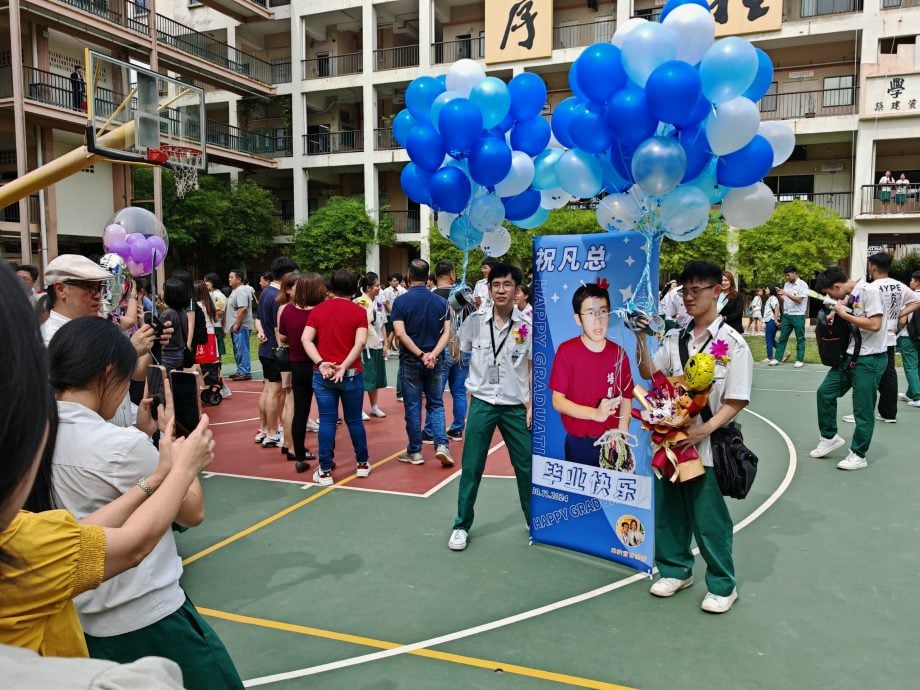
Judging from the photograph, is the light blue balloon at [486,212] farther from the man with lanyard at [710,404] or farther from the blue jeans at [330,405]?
the blue jeans at [330,405]

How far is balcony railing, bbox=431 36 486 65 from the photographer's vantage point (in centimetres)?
2792

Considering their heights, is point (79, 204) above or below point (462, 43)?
below

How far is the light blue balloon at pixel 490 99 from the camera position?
174 inches

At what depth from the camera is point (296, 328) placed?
6.73 meters

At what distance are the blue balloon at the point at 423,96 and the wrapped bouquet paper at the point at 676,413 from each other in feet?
8.03

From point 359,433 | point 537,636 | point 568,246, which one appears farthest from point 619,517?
point 359,433

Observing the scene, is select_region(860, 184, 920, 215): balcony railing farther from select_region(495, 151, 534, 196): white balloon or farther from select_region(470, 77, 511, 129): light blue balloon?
select_region(470, 77, 511, 129): light blue balloon

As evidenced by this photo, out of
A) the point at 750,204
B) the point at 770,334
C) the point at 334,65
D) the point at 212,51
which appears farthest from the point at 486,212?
the point at 212,51

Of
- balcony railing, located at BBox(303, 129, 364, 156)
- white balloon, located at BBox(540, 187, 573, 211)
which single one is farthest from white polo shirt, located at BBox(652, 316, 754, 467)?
balcony railing, located at BBox(303, 129, 364, 156)

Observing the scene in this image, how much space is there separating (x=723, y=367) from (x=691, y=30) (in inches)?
72.0

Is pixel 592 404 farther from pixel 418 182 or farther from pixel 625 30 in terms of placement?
pixel 625 30

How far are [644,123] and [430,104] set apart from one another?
1.72 meters

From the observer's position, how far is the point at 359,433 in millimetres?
6539

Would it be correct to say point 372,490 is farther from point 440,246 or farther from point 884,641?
point 440,246
